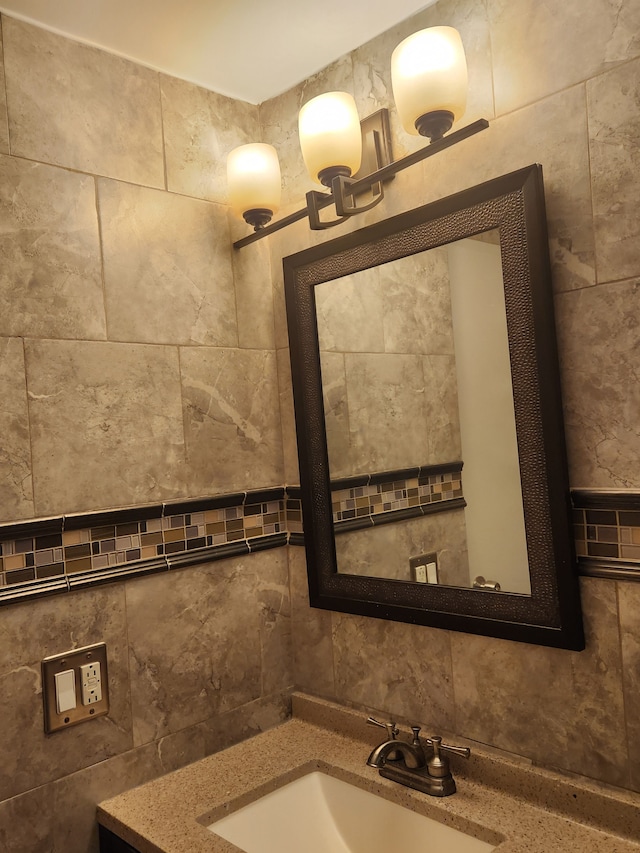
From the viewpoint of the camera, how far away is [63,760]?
1.37 m

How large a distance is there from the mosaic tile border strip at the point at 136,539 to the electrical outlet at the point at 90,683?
0.18 m

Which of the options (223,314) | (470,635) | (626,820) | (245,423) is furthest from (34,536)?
(626,820)

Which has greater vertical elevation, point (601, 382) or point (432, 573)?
point (601, 382)

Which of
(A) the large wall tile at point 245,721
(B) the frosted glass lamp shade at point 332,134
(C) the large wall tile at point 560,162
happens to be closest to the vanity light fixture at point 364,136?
(B) the frosted glass lamp shade at point 332,134

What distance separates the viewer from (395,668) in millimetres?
1525

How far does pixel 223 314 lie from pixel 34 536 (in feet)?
2.25

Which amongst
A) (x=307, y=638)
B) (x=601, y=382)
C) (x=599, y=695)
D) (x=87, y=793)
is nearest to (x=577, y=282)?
(x=601, y=382)

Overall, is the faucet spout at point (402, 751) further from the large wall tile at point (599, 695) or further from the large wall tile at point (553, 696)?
the large wall tile at point (599, 695)

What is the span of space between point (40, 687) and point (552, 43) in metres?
1.55

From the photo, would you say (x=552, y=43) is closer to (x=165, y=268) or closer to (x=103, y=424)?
(x=165, y=268)

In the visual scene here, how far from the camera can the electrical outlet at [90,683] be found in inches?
55.0

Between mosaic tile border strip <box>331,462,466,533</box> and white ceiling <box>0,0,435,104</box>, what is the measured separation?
3.21 feet

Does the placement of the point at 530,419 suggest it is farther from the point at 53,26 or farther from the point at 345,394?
the point at 53,26

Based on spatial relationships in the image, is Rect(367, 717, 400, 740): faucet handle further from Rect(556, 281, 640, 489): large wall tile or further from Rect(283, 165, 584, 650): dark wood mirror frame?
Rect(556, 281, 640, 489): large wall tile
